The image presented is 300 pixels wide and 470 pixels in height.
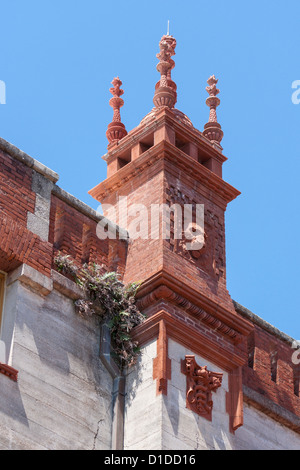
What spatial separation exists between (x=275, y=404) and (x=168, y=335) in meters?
2.91

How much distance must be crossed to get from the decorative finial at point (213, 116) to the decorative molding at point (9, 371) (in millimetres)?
6748

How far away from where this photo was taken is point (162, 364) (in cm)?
1920

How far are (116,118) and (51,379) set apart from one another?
6336 mm

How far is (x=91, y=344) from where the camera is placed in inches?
772

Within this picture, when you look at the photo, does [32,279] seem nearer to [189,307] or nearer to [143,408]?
[143,408]

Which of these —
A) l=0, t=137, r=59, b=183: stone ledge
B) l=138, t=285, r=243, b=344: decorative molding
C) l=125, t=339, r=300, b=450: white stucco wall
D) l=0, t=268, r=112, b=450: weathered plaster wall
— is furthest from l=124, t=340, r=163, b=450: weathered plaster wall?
l=0, t=137, r=59, b=183: stone ledge

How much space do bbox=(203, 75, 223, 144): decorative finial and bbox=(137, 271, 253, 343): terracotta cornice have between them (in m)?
3.59

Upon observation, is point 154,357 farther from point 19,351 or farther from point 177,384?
point 19,351

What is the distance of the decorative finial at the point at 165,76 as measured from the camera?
2234cm

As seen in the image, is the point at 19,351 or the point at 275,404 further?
the point at 275,404

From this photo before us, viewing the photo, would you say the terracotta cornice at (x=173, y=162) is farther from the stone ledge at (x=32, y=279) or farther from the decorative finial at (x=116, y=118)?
the stone ledge at (x=32, y=279)

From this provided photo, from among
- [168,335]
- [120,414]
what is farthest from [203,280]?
[120,414]
